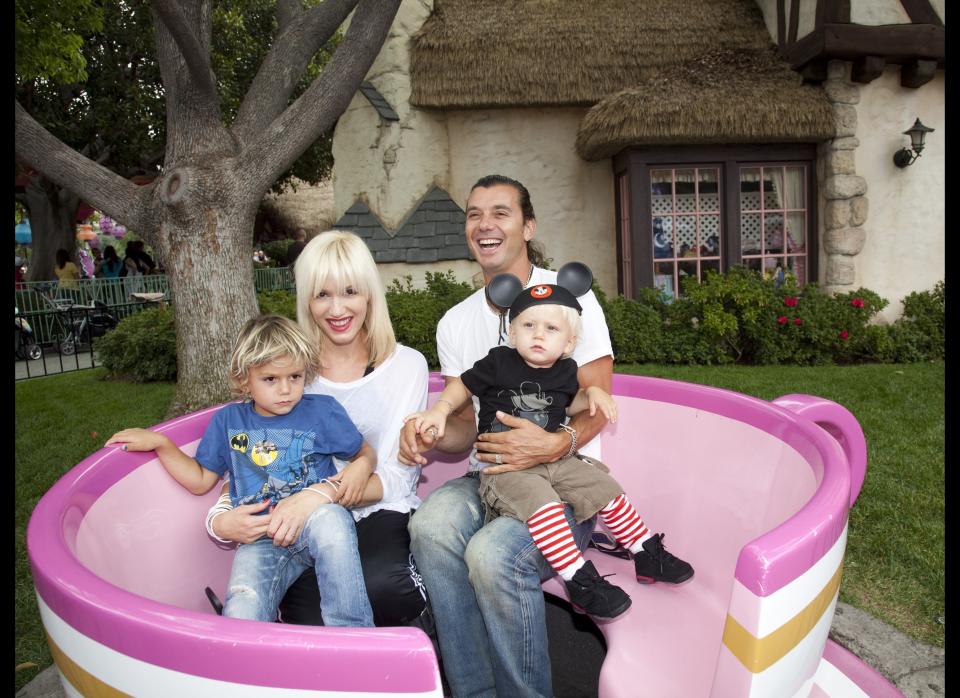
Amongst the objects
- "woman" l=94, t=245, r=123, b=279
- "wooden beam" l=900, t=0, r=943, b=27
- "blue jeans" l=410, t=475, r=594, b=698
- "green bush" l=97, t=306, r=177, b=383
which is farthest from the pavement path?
"woman" l=94, t=245, r=123, b=279

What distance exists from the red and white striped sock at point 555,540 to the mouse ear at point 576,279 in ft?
2.26

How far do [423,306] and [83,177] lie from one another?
3.49 meters

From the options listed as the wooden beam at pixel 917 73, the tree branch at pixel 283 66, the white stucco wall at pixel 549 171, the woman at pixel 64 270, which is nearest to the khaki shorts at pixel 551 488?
the tree branch at pixel 283 66

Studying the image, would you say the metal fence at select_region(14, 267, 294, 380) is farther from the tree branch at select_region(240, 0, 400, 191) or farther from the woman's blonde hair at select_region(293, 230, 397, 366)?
the woman's blonde hair at select_region(293, 230, 397, 366)

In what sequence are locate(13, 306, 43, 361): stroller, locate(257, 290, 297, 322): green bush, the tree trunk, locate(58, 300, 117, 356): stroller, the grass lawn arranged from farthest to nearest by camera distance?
1. the tree trunk
2. locate(58, 300, 117, 356): stroller
3. locate(13, 306, 43, 361): stroller
4. locate(257, 290, 297, 322): green bush
5. the grass lawn

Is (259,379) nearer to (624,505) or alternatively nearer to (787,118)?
(624,505)

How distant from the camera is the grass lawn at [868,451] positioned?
293 cm

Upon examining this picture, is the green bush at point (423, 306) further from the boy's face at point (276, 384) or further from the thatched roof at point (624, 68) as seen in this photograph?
the boy's face at point (276, 384)

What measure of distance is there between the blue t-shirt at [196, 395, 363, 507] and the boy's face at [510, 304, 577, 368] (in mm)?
555

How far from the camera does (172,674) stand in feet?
3.70

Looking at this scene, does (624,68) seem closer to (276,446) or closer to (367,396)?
(367,396)

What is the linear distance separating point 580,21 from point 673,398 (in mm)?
7786

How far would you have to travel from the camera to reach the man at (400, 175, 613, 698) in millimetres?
1799

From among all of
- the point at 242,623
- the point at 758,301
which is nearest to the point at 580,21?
the point at 758,301
